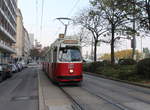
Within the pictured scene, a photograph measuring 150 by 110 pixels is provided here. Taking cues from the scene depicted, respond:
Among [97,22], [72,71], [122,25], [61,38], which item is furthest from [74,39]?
[97,22]

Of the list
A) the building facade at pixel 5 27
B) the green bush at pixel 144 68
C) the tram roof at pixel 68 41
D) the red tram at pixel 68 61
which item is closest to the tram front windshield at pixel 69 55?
the red tram at pixel 68 61

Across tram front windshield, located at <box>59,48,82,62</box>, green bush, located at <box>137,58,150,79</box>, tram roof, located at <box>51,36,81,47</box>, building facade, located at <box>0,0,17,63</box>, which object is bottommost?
green bush, located at <box>137,58,150,79</box>

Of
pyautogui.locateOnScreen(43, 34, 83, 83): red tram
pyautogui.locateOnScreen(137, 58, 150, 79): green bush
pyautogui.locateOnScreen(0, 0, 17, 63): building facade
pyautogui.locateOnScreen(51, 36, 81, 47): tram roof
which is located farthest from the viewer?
pyautogui.locateOnScreen(0, 0, 17, 63): building facade

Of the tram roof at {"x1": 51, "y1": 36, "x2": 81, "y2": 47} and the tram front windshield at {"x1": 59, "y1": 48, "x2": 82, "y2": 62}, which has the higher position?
the tram roof at {"x1": 51, "y1": 36, "x2": 81, "y2": 47}

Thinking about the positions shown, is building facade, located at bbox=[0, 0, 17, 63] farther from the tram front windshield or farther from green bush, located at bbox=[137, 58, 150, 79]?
the tram front windshield

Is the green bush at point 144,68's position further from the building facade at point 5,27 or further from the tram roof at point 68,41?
the building facade at point 5,27

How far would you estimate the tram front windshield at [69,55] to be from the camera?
17391 mm

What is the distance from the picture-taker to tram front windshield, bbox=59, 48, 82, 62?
17.4 m

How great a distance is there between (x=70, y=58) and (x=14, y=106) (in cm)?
767

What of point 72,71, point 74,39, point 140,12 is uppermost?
point 140,12

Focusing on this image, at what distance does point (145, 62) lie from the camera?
69.7ft

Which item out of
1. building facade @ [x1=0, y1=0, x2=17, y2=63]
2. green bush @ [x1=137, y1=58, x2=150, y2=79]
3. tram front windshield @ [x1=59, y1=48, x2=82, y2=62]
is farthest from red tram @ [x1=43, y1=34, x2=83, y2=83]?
building facade @ [x1=0, y1=0, x2=17, y2=63]

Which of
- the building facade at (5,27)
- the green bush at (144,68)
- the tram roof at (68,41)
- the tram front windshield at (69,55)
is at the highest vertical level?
the building facade at (5,27)

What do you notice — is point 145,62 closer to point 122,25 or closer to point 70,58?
point 70,58
